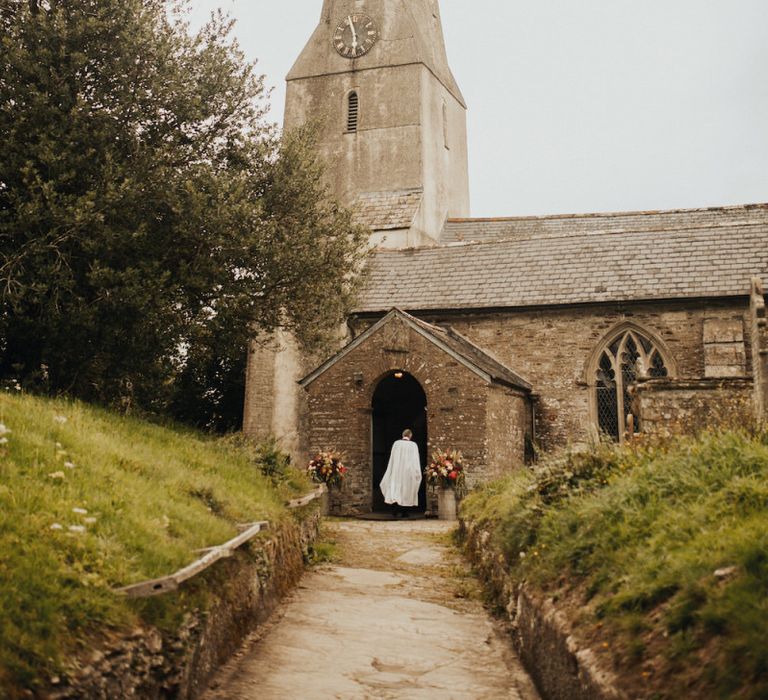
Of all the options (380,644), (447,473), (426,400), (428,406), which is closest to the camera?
(380,644)

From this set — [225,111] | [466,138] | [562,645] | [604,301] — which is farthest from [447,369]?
[466,138]

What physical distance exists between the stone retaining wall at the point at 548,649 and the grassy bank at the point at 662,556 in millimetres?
111

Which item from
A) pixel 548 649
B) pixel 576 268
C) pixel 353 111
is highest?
pixel 353 111

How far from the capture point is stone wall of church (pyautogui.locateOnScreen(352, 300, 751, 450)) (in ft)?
69.2

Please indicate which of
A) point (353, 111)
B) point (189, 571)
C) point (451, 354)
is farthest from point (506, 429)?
point (353, 111)

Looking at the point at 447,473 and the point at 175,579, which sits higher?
the point at 447,473

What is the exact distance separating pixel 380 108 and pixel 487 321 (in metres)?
12.7

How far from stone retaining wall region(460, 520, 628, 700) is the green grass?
8.47ft

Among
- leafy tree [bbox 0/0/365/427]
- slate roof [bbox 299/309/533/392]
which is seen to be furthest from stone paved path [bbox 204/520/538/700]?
slate roof [bbox 299/309/533/392]

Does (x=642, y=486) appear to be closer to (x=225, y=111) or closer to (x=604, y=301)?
(x=225, y=111)

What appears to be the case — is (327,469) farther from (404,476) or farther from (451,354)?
(451,354)

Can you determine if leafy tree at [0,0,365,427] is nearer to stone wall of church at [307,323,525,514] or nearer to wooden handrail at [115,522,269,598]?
stone wall of church at [307,323,525,514]

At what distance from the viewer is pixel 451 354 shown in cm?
1828

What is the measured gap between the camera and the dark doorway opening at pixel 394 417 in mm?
21375
